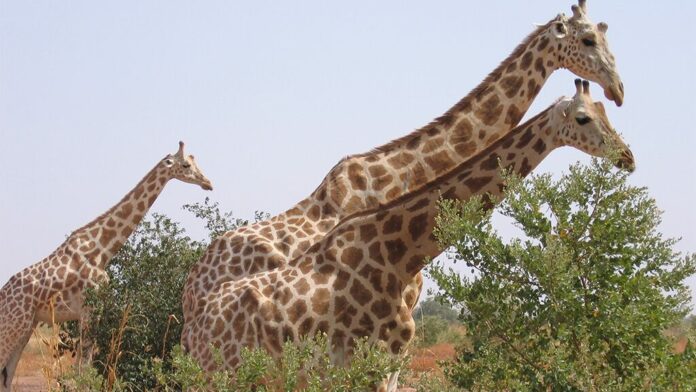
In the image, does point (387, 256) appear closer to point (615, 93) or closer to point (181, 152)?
point (615, 93)

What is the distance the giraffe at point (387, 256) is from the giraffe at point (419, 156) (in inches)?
44.6

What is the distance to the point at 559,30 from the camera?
9445mm

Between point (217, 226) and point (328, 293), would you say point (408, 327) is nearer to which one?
point (328, 293)

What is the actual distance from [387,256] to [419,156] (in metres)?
1.64

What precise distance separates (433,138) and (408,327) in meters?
1.99

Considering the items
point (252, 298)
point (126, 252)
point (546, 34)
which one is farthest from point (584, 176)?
point (126, 252)

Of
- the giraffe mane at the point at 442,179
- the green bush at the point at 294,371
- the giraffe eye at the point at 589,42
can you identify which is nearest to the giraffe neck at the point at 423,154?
the giraffe eye at the point at 589,42

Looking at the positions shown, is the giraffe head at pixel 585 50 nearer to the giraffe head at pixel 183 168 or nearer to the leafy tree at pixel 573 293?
the leafy tree at pixel 573 293

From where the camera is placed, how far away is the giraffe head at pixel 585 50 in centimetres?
916

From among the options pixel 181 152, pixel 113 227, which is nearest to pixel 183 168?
pixel 181 152

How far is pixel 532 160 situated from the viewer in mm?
7230

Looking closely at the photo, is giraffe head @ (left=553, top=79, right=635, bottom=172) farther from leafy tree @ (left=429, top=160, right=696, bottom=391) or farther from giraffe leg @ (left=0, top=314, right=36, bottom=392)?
giraffe leg @ (left=0, top=314, right=36, bottom=392)

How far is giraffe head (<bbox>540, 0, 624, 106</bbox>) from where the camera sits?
9156 millimetres

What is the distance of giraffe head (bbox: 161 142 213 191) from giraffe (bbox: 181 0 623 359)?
5562 millimetres
